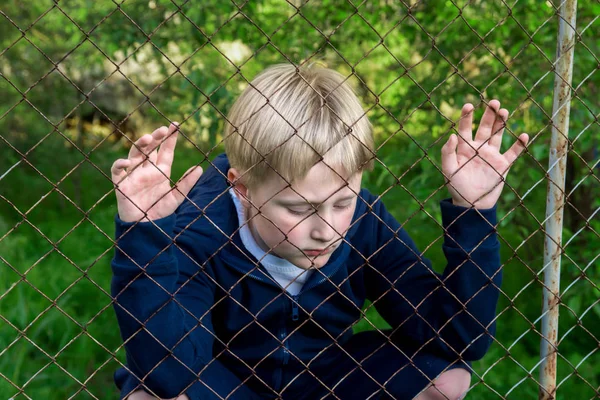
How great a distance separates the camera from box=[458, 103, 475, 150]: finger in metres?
1.64

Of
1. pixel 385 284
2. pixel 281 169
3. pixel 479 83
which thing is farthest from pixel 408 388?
pixel 479 83

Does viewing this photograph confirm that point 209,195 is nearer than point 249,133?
No

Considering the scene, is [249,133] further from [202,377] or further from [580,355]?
[580,355]

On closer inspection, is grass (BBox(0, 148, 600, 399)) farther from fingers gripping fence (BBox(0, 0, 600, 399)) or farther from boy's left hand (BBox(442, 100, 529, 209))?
boy's left hand (BBox(442, 100, 529, 209))

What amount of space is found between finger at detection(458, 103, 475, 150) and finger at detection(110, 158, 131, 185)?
0.75m

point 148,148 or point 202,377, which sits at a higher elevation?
point 148,148

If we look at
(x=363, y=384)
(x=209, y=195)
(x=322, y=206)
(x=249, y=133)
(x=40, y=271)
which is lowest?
(x=40, y=271)

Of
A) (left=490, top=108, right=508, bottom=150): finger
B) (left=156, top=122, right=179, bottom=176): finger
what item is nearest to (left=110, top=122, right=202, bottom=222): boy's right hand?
(left=156, top=122, right=179, bottom=176): finger

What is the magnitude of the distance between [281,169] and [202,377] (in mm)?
620

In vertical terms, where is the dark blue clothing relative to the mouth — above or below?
below

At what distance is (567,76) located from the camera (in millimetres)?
1937

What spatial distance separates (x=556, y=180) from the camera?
1972 millimetres

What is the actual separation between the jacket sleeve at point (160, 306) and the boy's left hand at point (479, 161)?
2.12ft

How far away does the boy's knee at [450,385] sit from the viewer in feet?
6.53
